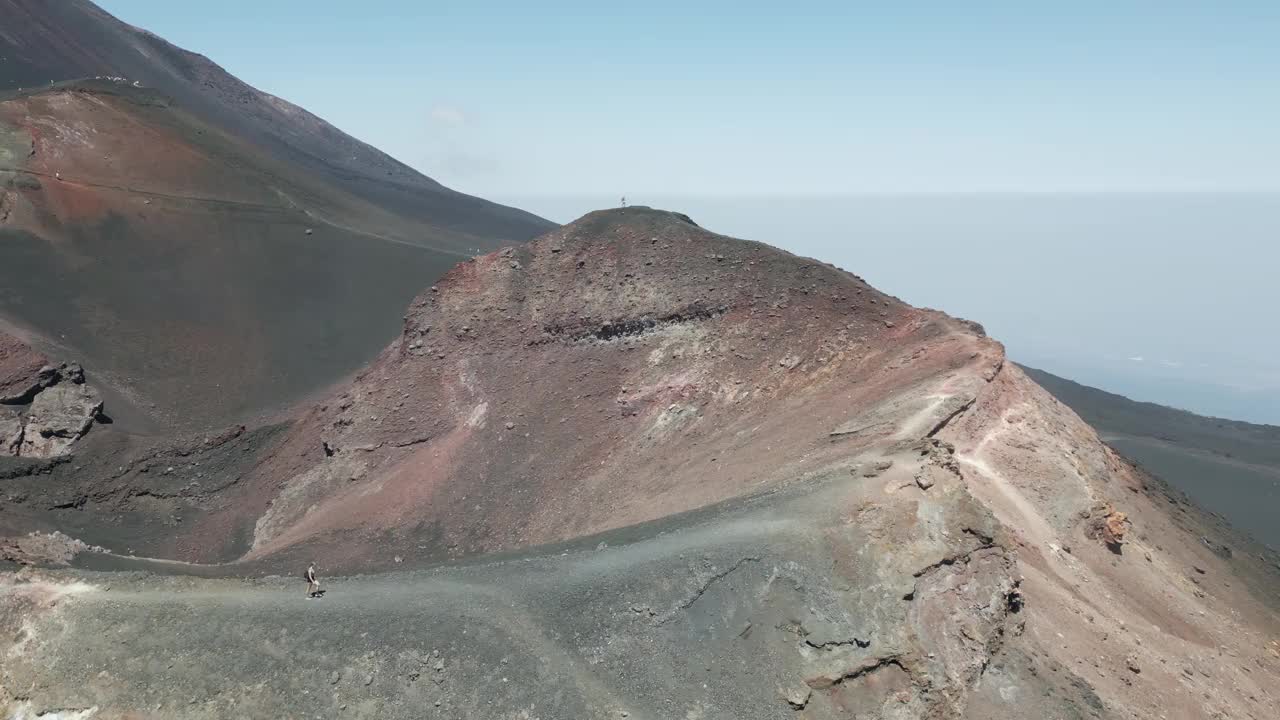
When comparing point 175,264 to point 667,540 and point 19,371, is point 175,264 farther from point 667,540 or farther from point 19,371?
point 667,540

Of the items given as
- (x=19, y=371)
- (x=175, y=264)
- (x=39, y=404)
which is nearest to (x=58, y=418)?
(x=39, y=404)

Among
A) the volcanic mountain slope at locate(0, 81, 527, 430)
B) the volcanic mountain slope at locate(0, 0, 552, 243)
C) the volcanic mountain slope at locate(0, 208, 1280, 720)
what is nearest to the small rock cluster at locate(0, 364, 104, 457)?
the volcanic mountain slope at locate(0, 208, 1280, 720)

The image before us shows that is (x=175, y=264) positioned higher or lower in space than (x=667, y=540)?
higher

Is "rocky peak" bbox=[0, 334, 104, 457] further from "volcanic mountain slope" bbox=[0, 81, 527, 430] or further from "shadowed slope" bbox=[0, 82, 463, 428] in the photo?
"shadowed slope" bbox=[0, 82, 463, 428]

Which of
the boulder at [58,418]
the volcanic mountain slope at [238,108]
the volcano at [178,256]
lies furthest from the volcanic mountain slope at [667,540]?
the volcanic mountain slope at [238,108]

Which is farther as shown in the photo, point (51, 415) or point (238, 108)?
point (238, 108)

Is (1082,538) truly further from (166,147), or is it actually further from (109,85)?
(109,85)

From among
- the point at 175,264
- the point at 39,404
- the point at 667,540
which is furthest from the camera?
the point at 175,264

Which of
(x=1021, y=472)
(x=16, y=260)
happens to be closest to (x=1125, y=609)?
(x=1021, y=472)

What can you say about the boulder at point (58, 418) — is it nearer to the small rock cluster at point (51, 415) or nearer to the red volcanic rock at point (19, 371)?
the small rock cluster at point (51, 415)
